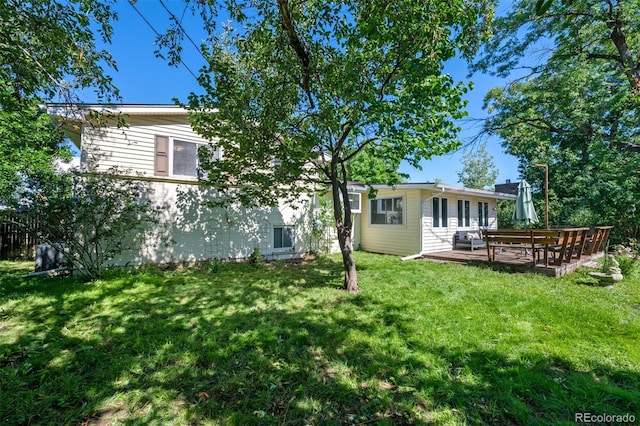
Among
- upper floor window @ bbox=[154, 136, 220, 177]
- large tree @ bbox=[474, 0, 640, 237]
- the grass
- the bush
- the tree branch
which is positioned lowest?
the grass

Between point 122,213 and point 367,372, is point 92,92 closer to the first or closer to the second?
point 122,213

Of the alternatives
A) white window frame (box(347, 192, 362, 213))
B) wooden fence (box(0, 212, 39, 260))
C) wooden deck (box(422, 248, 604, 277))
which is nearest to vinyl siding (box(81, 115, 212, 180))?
wooden fence (box(0, 212, 39, 260))

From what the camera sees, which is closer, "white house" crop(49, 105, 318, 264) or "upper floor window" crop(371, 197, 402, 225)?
"white house" crop(49, 105, 318, 264)

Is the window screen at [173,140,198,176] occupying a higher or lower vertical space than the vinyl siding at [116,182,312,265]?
higher

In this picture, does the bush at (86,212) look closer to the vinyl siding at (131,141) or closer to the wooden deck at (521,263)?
the vinyl siding at (131,141)

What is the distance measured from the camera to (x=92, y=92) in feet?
14.7

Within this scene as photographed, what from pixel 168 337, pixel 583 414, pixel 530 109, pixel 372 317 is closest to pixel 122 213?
pixel 168 337

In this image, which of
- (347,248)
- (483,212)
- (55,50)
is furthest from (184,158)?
(483,212)

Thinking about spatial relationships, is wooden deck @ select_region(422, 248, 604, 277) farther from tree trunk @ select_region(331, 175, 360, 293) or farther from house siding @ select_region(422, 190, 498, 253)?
tree trunk @ select_region(331, 175, 360, 293)

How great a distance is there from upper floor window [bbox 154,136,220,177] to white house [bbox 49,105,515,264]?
0.03 meters

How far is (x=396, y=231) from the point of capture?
38.0 ft

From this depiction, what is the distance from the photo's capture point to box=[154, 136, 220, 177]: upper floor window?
26.7ft

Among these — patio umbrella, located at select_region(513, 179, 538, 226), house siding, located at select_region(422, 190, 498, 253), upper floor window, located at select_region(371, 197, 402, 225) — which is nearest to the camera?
patio umbrella, located at select_region(513, 179, 538, 226)

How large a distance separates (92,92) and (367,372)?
6015 mm
